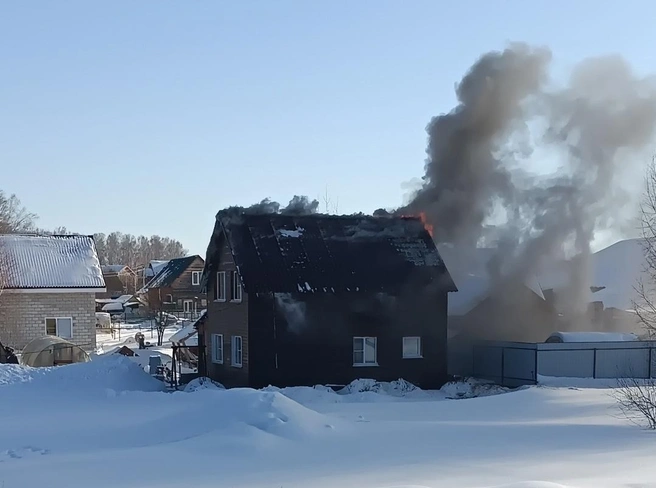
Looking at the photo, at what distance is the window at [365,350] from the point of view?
91.1 feet

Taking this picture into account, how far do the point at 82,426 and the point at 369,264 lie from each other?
13.4m

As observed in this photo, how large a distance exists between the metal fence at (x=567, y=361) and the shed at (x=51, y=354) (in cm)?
1599

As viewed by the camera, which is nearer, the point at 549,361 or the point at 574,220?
the point at 549,361

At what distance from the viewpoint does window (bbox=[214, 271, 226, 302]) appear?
29606mm

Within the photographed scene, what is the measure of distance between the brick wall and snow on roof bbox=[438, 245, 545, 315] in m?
17.0

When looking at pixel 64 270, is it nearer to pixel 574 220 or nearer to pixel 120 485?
pixel 574 220

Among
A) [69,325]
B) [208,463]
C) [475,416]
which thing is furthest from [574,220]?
[208,463]

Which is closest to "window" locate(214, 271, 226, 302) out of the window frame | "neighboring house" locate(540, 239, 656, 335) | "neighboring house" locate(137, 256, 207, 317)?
the window frame

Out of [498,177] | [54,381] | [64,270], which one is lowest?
[54,381]

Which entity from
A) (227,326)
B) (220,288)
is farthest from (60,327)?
(227,326)

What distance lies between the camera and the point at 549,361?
94.6 ft

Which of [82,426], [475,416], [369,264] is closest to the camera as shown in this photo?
[82,426]

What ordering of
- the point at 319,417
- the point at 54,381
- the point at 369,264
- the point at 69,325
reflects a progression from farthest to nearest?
the point at 69,325, the point at 369,264, the point at 54,381, the point at 319,417

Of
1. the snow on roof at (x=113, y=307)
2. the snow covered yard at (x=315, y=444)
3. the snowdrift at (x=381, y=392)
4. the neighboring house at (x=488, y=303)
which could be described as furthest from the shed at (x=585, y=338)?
the snow on roof at (x=113, y=307)
